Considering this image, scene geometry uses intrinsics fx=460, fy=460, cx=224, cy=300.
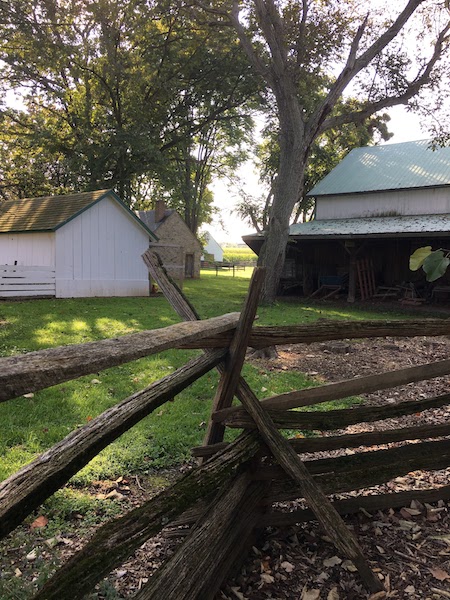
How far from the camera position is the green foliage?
8.50 ft

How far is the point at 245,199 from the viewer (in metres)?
43.4

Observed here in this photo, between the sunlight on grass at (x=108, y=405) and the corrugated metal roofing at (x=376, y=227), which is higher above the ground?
the corrugated metal roofing at (x=376, y=227)

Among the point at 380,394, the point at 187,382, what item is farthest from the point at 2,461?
the point at 380,394

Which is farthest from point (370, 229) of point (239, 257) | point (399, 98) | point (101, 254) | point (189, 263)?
point (239, 257)

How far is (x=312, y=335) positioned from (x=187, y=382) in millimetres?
879

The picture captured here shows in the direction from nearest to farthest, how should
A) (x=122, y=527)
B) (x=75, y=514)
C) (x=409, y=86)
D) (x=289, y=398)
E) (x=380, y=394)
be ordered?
(x=122, y=527)
(x=289, y=398)
(x=75, y=514)
(x=380, y=394)
(x=409, y=86)

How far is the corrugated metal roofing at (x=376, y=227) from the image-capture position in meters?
16.0

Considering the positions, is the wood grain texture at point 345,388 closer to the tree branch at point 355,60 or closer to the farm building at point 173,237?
the tree branch at point 355,60

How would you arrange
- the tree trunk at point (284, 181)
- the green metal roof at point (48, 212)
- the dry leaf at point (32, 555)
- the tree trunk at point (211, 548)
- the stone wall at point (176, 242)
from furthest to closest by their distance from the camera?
1. the stone wall at point (176, 242)
2. the green metal roof at point (48, 212)
3. the tree trunk at point (284, 181)
4. the dry leaf at point (32, 555)
5. the tree trunk at point (211, 548)

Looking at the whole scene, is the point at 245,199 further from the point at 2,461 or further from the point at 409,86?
the point at 2,461

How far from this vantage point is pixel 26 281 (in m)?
15.9

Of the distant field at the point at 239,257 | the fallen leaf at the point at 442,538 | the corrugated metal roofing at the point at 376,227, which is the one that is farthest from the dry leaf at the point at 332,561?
the distant field at the point at 239,257

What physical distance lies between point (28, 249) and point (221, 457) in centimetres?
1724

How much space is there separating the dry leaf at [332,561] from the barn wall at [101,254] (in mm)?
15594
